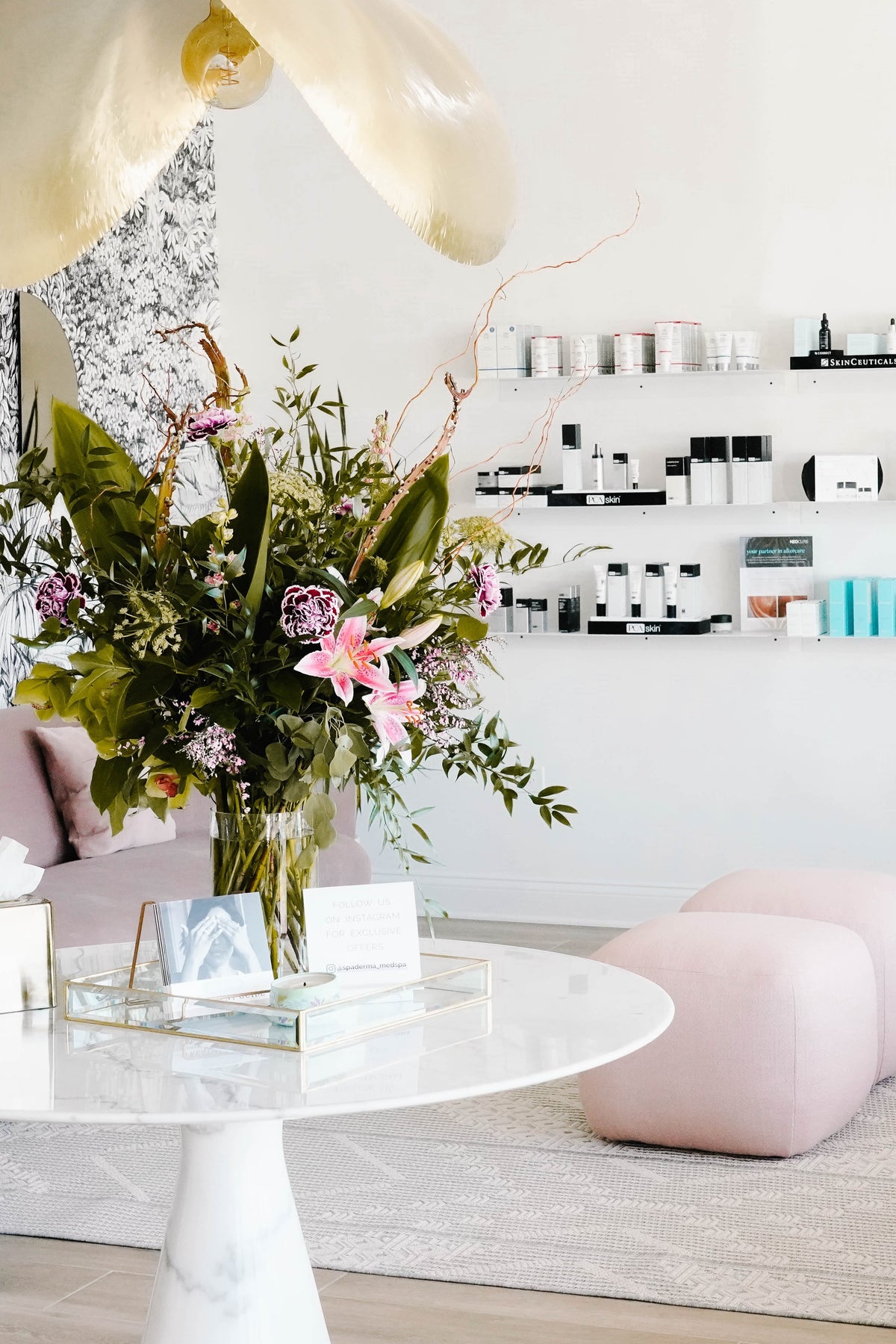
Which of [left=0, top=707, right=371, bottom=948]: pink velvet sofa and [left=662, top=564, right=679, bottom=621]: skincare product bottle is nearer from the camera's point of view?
[left=0, top=707, right=371, bottom=948]: pink velvet sofa

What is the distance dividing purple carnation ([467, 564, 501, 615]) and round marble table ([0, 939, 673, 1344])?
0.44 meters

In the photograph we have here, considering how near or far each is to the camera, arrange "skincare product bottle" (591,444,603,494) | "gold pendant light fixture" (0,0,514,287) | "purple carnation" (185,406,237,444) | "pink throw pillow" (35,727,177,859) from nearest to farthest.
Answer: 1. "gold pendant light fixture" (0,0,514,287)
2. "purple carnation" (185,406,237,444)
3. "pink throw pillow" (35,727,177,859)
4. "skincare product bottle" (591,444,603,494)

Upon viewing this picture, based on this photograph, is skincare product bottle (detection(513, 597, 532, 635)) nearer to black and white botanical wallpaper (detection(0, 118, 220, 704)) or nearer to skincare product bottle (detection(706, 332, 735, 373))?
skincare product bottle (detection(706, 332, 735, 373))

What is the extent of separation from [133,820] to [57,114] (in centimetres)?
308

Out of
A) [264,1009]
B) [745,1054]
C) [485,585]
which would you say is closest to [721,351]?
[745,1054]

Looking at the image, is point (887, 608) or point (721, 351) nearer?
point (887, 608)

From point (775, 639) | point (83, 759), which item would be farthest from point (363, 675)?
point (775, 639)

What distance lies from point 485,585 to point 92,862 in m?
2.66

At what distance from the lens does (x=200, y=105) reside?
1.49m

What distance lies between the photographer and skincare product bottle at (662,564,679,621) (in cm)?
512

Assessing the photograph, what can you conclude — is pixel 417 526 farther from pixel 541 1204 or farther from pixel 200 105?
pixel 541 1204

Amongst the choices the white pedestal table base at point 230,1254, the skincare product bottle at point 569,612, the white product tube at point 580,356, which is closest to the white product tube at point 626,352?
the white product tube at point 580,356

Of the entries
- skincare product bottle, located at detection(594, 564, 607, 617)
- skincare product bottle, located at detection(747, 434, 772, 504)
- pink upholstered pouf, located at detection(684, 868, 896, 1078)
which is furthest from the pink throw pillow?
skincare product bottle, located at detection(747, 434, 772, 504)

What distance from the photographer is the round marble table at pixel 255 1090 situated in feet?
4.17
